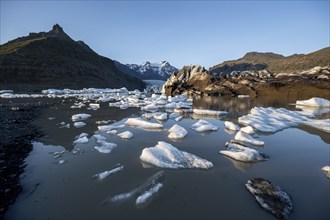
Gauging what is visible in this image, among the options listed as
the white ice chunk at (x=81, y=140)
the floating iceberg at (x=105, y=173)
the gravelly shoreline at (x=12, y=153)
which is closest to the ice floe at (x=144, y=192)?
the floating iceberg at (x=105, y=173)

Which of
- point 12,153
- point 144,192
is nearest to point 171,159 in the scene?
point 144,192

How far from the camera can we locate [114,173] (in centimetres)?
523

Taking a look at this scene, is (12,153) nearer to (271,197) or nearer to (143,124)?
(143,124)

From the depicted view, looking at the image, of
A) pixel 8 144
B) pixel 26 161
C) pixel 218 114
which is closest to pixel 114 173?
pixel 26 161

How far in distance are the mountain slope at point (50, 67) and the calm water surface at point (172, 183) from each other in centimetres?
4502

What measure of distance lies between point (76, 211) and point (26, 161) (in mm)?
3184

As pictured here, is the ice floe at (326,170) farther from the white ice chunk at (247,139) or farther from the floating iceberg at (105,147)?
the floating iceberg at (105,147)

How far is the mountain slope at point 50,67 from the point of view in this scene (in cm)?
5178

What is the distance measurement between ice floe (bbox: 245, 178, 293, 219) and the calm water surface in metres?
0.11

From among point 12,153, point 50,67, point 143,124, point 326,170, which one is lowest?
point 326,170

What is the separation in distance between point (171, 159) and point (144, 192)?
1.65 metres

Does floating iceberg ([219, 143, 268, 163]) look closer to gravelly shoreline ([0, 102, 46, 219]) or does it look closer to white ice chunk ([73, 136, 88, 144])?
white ice chunk ([73, 136, 88, 144])

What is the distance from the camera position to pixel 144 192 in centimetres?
435

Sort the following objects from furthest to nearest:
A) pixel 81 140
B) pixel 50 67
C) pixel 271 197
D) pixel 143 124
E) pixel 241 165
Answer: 1. pixel 50 67
2. pixel 143 124
3. pixel 81 140
4. pixel 241 165
5. pixel 271 197
